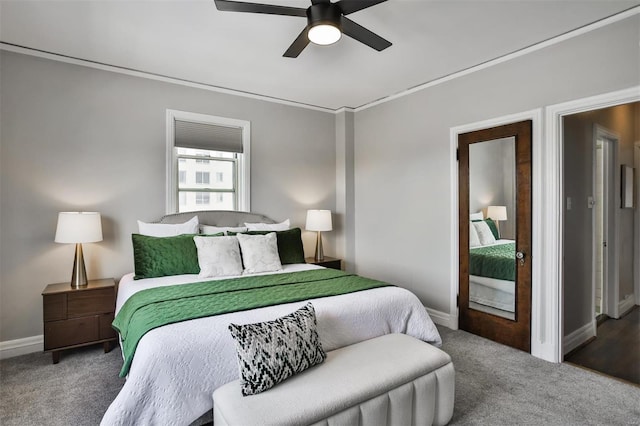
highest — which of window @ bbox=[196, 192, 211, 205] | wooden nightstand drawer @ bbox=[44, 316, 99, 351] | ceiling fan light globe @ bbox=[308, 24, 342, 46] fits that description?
ceiling fan light globe @ bbox=[308, 24, 342, 46]

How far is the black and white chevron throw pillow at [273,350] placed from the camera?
5.58ft

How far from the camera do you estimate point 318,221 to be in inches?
178

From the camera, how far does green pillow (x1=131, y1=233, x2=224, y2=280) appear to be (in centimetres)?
309

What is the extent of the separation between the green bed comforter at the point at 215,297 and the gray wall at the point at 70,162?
128 centimetres

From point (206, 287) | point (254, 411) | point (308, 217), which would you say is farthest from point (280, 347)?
point (308, 217)

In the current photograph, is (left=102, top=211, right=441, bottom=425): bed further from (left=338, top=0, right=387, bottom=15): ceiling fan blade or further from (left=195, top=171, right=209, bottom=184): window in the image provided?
(left=195, top=171, right=209, bottom=184): window

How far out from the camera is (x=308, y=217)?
4.60m

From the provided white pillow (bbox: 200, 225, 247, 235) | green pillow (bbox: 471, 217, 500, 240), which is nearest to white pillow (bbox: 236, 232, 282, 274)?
white pillow (bbox: 200, 225, 247, 235)

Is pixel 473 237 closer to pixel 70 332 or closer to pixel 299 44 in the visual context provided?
pixel 299 44

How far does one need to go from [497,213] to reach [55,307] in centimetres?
410

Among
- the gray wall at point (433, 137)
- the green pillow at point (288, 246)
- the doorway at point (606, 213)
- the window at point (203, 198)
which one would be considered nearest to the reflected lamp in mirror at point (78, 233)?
the window at point (203, 198)

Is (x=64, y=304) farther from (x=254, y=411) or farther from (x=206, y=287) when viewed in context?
(x=254, y=411)

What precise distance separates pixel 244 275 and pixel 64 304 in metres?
1.53

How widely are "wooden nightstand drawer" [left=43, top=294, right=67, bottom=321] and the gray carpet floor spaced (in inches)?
16.3
